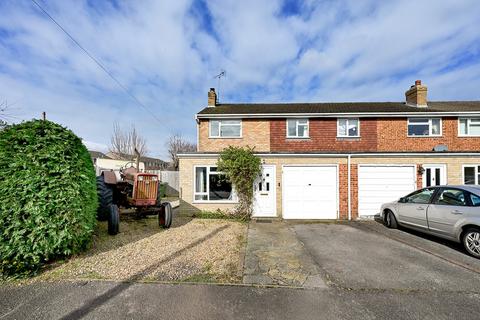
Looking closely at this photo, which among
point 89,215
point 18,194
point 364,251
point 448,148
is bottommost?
point 364,251

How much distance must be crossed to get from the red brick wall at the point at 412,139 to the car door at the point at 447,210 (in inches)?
270

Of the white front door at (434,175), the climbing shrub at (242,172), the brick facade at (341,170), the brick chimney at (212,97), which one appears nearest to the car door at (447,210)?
the brick facade at (341,170)

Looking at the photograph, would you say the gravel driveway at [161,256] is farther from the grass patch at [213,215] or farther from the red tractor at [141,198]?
the grass patch at [213,215]

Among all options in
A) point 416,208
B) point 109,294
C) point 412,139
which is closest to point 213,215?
point 109,294

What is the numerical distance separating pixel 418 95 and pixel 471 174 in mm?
6059

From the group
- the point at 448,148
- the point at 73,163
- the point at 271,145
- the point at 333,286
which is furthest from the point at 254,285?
the point at 448,148

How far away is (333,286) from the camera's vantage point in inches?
158

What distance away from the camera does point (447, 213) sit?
6004mm

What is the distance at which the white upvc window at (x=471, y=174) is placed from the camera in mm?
9867

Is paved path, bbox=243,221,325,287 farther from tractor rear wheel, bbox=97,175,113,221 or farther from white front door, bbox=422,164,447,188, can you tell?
A: white front door, bbox=422,164,447,188

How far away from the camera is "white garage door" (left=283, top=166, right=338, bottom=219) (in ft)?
33.0

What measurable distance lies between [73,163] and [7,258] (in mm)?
1943

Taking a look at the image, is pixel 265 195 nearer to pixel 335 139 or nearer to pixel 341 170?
pixel 341 170

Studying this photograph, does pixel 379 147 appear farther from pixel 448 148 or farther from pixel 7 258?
pixel 7 258
